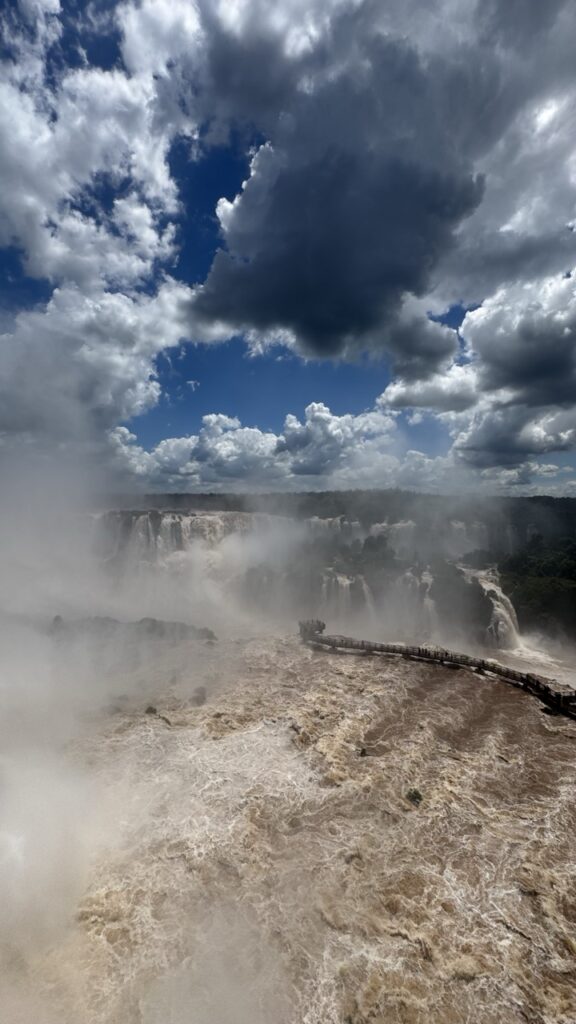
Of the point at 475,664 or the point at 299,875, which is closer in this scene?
the point at 299,875

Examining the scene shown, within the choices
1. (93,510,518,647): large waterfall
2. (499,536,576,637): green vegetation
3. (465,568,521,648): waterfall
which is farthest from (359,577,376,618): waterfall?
(499,536,576,637): green vegetation

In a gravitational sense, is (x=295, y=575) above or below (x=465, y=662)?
above

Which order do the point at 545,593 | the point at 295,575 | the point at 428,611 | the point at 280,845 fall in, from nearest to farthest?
the point at 280,845 → the point at 428,611 → the point at 545,593 → the point at 295,575

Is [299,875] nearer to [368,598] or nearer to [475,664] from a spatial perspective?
[475,664]

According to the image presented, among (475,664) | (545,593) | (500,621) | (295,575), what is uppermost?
(295,575)

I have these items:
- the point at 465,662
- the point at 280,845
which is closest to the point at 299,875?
the point at 280,845

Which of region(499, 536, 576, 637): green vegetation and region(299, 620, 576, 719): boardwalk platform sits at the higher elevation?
region(499, 536, 576, 637): green vegetation

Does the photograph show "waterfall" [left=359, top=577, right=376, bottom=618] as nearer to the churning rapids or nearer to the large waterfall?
the large waterfall
